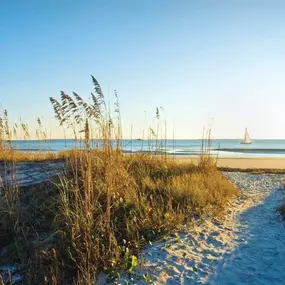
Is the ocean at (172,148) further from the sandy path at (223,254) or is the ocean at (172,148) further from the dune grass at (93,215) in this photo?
the sandy path at (223,254)

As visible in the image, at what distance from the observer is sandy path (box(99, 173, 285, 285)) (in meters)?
3.68

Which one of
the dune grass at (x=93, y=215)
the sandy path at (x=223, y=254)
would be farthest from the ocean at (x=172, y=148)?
the sandy path at (x=223, y=254)

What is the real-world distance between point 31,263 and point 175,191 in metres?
2.94

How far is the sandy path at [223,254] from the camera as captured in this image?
3.68 m

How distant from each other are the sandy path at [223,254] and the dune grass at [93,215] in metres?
0.25

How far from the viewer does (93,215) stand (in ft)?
15.3

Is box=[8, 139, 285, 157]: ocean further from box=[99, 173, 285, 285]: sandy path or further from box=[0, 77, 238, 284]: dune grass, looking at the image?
box=[99, 173, 285, 285]: sandy path

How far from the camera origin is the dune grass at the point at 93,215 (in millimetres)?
3770

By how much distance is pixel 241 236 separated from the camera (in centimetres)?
488

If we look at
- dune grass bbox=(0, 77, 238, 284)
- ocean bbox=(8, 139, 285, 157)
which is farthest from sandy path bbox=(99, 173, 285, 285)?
ocean bbox=(8, 139, 285, 157)

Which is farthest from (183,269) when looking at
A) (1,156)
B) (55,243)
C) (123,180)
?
(1,156)

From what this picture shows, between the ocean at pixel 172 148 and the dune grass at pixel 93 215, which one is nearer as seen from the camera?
the dune grass at pixel 93 215

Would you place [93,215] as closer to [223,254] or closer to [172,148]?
[223,254]

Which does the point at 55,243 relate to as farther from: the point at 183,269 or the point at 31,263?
the point at 183,269
